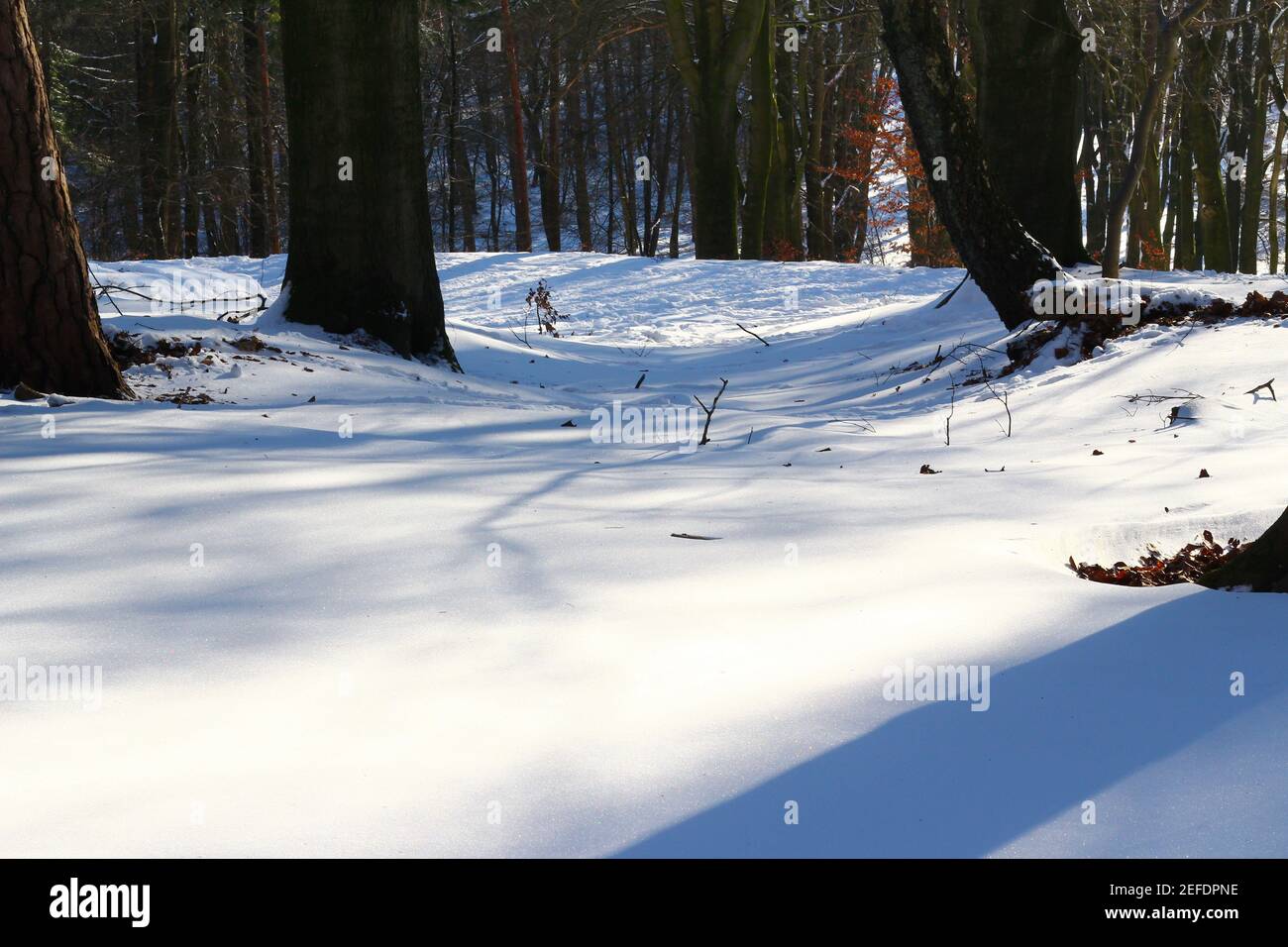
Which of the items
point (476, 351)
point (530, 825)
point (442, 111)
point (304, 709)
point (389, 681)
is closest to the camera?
point (530, 825)

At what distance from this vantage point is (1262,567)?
2803 millimetres

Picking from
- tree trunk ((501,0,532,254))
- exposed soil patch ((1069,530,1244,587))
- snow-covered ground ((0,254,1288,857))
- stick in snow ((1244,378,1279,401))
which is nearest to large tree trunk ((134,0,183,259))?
tree trunk ((501,0,532,254))

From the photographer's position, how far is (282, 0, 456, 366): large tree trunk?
290 inches

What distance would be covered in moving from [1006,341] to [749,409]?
6.26 ft

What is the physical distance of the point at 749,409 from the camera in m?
7.67

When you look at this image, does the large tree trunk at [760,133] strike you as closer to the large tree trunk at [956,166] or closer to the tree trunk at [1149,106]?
the tree trunk at [1149,106]

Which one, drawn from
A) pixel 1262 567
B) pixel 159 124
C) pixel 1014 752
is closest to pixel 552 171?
pixel 159 124

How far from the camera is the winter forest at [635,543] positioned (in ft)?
6.11

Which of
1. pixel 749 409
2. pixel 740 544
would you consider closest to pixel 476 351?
pixel 749 409

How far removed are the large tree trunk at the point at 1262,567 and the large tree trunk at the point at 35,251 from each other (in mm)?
4742

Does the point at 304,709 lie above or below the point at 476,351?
below

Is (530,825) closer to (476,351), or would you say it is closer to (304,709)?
(304,709)

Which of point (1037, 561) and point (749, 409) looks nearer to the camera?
point (1037, 561)
